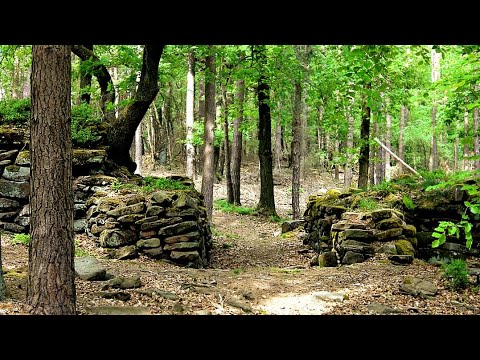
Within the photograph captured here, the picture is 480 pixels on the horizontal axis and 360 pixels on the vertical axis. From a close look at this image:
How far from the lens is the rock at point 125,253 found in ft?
27.2

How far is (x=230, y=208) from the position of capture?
717 inches

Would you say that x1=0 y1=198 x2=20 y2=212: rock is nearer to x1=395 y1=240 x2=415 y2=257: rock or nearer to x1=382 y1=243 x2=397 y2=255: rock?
x1=382 y1=243 x2=397 y2=255: rock

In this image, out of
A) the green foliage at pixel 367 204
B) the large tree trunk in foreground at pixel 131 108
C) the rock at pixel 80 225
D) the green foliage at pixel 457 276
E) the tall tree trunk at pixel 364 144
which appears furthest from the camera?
the tall tree trunk at pixel 364 144

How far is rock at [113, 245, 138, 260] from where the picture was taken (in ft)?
27.2

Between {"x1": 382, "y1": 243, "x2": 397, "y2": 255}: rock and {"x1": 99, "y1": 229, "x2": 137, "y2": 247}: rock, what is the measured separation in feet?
16.6

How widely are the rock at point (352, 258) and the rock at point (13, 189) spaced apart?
6975mm

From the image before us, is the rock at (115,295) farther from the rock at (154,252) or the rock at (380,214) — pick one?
the rock at (380,214)

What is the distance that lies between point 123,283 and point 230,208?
481 inches

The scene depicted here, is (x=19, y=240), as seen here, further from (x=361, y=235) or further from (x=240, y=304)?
(x=361, y=235)

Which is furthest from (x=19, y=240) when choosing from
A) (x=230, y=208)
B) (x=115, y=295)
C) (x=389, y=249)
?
(x=230, y=208)

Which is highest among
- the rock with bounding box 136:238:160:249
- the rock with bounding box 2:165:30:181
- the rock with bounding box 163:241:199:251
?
the rock with bounding box 2:165:30:181

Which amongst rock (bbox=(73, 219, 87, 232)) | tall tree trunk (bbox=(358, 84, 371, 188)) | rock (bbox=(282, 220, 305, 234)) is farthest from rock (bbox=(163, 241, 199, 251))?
tall tree trunk (bbox=(358, 84, 371, 188))

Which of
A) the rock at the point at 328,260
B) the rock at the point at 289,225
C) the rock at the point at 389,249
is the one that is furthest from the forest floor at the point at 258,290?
the rock at the point at 289,225

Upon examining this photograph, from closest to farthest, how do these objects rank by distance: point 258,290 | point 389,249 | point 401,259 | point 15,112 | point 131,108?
point 258,290 < point 401,259 < point 389,249 < point 15,112 < point 131,108
